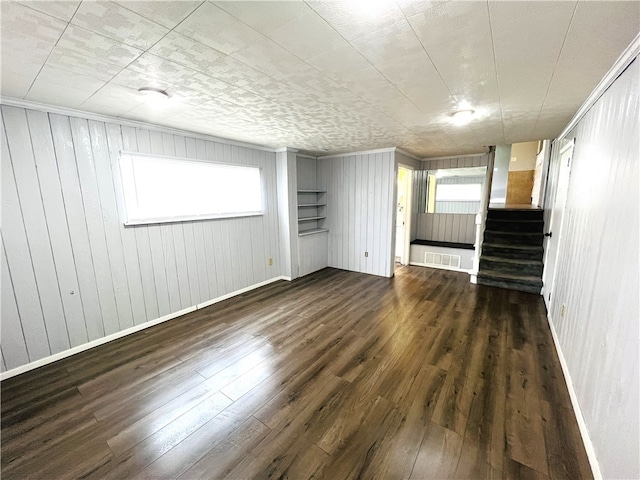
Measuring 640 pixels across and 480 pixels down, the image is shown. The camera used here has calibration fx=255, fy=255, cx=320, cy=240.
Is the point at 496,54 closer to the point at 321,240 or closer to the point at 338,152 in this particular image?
the point at 338,152

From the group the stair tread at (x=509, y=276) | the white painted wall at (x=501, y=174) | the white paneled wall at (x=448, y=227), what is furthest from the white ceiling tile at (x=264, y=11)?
the white painted wall at (x=501, y=174)

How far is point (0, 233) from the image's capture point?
2.07 metres

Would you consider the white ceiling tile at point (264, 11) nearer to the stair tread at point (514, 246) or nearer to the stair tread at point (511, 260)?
the stair tread at point (511, 260)

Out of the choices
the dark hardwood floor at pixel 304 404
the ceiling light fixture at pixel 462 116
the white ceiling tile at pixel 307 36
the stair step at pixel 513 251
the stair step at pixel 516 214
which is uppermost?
the ceiling light fixture at pixel 462 116

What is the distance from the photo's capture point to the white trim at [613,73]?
4.43 feet

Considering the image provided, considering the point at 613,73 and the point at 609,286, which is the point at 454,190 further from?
the point at 609,286

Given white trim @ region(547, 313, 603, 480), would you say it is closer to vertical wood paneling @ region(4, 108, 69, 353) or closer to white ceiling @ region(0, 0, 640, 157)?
white ceiling @ region(0, 0, 640, 157)

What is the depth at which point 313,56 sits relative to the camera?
1489mm

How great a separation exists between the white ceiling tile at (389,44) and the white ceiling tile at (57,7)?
1.24 metres

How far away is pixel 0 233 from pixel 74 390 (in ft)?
4.61

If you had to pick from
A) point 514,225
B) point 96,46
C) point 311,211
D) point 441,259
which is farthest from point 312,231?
point 96,46

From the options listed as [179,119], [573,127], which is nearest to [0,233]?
[179,119]

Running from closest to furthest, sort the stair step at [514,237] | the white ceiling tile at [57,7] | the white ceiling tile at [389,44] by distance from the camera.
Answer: the white ceiling tile at [57,7], the white ceiling tile at [389,44], the stair step at [514,237]

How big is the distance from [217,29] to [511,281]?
4.86 metres
